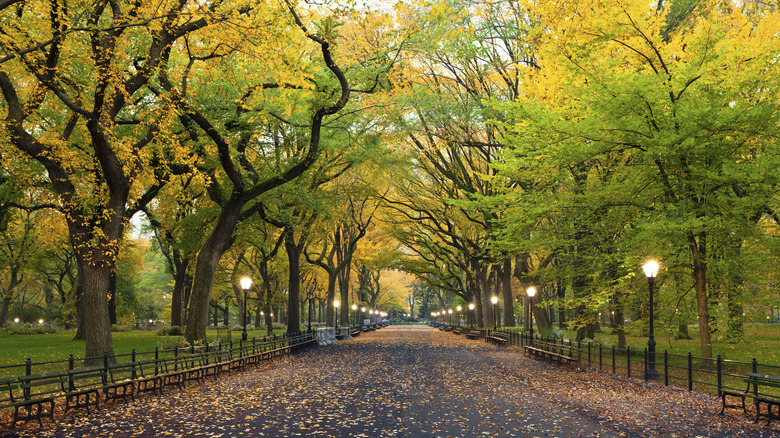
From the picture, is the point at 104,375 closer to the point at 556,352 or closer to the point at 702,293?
the point at 702,293

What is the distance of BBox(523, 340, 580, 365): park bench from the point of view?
68.1 ft

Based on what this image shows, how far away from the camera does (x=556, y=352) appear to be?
23.0 meters

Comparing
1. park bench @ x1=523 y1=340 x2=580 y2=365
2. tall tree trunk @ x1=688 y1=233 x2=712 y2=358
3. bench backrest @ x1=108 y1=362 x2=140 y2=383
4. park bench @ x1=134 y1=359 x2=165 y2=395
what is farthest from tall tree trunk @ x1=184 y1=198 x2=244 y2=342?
tall tree trunk @ x1=688 y1=233 x2=712 y2=358

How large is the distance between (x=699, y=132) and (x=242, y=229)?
2065 centimetres

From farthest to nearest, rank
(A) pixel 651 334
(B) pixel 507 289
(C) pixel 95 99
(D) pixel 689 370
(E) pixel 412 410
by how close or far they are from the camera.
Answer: (B) pixel 507 289 < (A) pixel 651 334 < (C) pixel 95 99 < (D) pixel 689 370 < (E) pixel 412 410

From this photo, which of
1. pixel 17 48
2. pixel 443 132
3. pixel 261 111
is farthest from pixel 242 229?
pixel 17 48

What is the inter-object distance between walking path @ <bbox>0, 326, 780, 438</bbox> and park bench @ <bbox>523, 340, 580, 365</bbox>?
3.04 meters

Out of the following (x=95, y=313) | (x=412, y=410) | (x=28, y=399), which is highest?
(x=95, y=313)

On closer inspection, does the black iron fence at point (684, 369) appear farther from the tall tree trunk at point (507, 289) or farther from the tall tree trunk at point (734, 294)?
the tall tree trunk at point (507, 289)

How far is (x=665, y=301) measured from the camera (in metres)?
20.8

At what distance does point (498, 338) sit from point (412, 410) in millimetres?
24384

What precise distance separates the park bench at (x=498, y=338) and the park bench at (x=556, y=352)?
20.8 ft

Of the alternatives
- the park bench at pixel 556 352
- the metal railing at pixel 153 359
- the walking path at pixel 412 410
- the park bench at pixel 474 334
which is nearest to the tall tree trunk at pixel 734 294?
the walking path at pixel 412 410

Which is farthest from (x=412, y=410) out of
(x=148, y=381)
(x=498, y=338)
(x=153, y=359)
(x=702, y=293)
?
(x=498, y=338)
